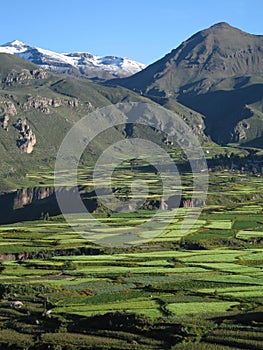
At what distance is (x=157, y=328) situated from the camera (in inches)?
2315

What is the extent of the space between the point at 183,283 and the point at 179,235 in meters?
41.9

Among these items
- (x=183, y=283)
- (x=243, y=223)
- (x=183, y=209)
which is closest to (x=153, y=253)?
(x=183, y=283)

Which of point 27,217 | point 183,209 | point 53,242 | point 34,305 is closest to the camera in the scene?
point 34,305

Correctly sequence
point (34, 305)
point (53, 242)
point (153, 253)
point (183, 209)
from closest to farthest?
1. point (34, 305)
2. point (153, 253)
3. point (53, 242)
4. point (183, 209)

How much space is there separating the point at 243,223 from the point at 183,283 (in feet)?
189

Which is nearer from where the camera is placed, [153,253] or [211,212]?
[153,253]

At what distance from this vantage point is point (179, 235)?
120250mm

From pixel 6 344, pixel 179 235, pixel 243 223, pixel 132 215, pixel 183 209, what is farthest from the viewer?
pixel 183 209

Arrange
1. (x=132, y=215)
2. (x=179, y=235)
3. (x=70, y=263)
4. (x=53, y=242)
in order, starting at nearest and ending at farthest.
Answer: (x=70, y=263) < (x=53, y=242) < (x=179, y=235) < (x=132, y=215)

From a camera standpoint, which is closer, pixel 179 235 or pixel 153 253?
pixel 153 253

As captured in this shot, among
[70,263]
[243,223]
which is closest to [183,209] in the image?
[243,223]

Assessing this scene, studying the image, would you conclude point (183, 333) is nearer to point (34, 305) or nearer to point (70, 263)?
point (34, 305)

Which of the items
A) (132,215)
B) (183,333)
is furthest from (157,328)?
(132,215)

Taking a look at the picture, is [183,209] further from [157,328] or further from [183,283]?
[157,328]
